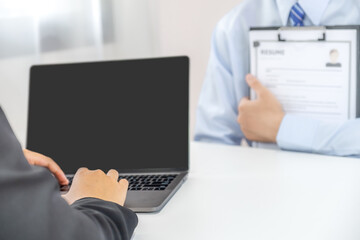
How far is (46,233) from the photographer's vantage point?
59cm

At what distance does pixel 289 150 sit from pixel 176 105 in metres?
0.34

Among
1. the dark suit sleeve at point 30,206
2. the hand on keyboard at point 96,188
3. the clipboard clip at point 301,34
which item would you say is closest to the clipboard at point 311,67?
the clipboard clip at point 301,34

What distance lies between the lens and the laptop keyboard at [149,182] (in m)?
0.98

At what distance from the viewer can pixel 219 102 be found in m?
1.45

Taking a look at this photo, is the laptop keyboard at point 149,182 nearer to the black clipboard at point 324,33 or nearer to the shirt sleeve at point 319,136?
the shirt sleeve at point 319,136

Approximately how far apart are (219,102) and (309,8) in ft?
1.11

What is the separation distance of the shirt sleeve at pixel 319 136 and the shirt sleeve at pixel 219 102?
0.19 m

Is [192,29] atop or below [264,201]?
atop

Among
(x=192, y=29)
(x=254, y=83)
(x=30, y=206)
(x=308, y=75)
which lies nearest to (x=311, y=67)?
(x=308, y=75)

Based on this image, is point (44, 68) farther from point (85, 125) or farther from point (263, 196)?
point (263, 196)

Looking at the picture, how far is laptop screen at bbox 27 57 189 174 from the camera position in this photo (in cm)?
109

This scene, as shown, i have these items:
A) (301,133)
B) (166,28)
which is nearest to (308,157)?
(301,133)

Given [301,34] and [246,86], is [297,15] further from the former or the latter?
[246,86]

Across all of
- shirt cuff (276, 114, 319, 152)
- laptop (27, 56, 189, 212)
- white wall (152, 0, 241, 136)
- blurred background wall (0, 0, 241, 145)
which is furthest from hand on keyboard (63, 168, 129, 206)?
white wall (152, 0, 241, 136)
